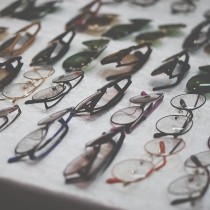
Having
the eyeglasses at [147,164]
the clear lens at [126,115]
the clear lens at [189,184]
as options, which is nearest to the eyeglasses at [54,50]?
the clear lens at [126,115]

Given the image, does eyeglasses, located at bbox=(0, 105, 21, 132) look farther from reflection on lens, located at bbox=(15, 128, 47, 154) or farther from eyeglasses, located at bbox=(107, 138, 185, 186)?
eyeglasses, located at bbox=(107, 138, 185, 186)

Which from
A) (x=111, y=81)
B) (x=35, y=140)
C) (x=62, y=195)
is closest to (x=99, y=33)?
(x=111, y=81)

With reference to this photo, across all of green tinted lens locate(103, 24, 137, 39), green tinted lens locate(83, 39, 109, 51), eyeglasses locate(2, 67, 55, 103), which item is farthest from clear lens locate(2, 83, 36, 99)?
green tinted lens locate(103, 24, 137, 39)

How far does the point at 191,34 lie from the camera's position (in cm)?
114

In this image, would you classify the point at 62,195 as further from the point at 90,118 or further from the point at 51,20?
the point at 51,20

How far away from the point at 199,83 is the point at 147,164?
31cm

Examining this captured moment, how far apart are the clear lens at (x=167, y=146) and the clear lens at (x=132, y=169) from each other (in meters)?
0.04

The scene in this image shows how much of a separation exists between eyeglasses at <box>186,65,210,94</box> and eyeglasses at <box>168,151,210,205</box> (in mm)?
251

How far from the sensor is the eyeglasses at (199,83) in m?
0.89

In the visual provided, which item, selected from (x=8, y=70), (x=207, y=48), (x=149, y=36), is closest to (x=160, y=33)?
(x=149, y=36)

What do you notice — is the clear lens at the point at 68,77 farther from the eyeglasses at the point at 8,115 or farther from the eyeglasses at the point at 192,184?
the eyeglasses at the point at 192,184

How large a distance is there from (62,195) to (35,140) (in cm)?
15

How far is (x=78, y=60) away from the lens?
3.46 ft

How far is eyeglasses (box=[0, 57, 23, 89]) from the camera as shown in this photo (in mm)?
998
